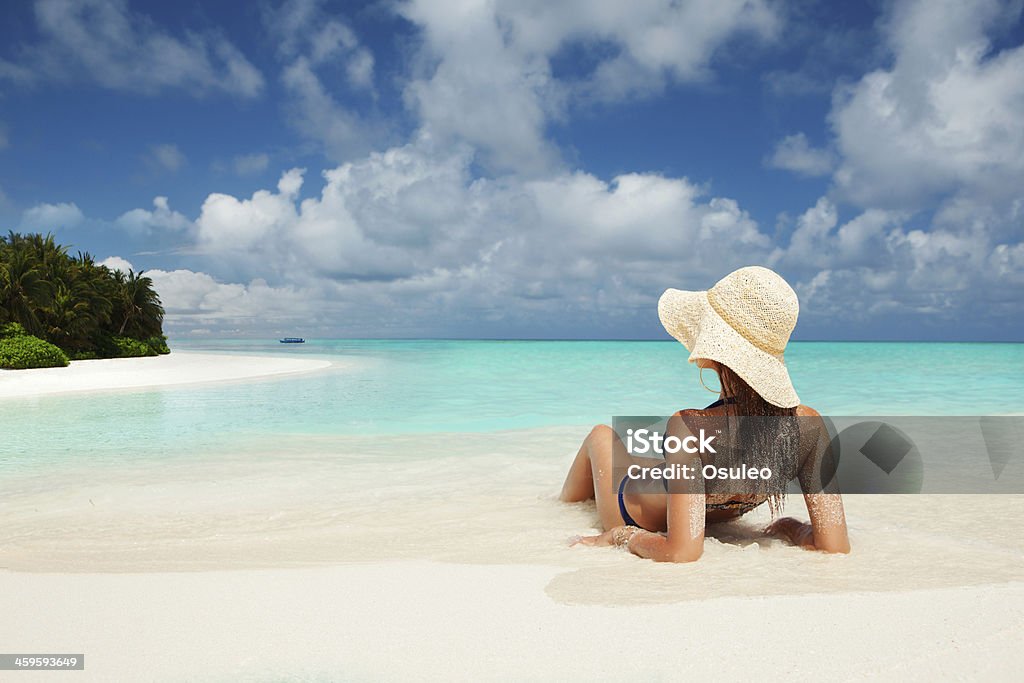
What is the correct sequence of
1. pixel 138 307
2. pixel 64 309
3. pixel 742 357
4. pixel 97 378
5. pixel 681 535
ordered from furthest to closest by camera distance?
pixel 138 307 < pixel 64 309 < pixel 97 378 < pixel 681 535 < pixel 742 357

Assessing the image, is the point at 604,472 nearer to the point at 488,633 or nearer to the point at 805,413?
the point at 805,413

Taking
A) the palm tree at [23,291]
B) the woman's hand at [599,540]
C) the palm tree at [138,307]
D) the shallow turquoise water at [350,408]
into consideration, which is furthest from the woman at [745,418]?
the palm tree at [138,307]

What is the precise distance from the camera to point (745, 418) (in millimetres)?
2893

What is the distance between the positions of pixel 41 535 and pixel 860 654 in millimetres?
4836

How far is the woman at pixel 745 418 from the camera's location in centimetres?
279

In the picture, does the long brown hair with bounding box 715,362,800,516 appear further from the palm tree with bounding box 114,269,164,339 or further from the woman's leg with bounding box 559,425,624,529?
the palm tree with bounding box 114,269,164,339

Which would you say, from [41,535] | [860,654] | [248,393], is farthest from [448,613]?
[248,393]

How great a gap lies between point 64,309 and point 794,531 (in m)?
37.8

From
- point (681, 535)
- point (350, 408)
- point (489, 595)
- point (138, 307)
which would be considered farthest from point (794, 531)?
point (138, 307)

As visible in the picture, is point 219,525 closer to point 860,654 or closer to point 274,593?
point 274,593

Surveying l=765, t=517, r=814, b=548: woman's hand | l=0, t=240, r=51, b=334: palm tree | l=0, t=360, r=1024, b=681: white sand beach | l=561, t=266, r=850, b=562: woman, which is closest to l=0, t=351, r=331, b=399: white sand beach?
l=0, t=240, r=51, b=334: palm tree

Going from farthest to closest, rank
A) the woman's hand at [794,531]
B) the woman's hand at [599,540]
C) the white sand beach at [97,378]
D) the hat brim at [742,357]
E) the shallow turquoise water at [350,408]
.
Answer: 1. the white sand beach at [97,378]
2. the shallow turquoise water at [350,408]
3. the woman's hand at [599,540]
4. the woman's hand at [794,531]
5. the hat brim at [742,357]

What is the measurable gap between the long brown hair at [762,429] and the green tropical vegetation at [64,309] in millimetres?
29184

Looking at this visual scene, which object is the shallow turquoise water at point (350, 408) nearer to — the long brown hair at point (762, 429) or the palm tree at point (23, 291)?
the long brown hair at point (762, 429)
